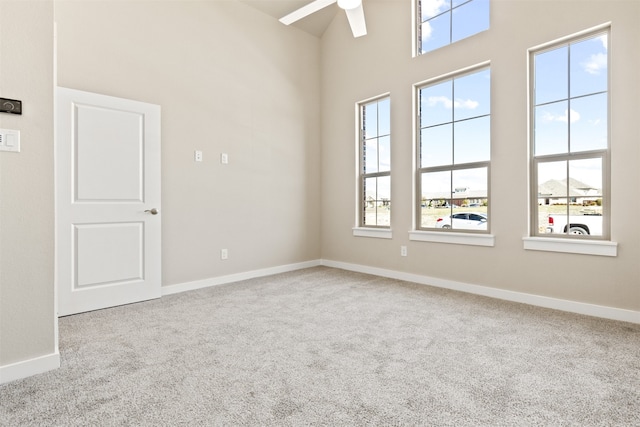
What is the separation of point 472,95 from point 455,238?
62.2 inches

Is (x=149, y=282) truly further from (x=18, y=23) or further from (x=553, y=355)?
(x=553, y=355)

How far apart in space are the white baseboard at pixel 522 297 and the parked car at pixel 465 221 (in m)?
0.62

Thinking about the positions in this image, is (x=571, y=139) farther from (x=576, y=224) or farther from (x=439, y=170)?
(x=439, y=170)

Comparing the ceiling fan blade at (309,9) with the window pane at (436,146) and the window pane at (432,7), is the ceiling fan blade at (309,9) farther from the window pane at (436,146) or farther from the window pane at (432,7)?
the window pane at (436,146)

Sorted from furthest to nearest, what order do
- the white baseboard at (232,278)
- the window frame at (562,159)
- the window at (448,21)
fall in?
the white baseboard at (232,278) < the window at (448,21) < the window frame at (562,159)

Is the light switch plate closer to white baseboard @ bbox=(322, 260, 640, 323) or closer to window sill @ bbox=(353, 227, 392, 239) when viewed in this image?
window sill @ bbox=(353, 227, 392, 239)

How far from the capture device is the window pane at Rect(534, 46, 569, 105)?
3.08 meters

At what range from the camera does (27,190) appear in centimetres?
188

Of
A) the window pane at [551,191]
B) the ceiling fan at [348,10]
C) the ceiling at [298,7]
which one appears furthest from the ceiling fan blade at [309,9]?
the window pane at [551,191]

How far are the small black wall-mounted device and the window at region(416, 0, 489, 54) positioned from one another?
3.89 meters

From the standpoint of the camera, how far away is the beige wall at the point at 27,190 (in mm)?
1819

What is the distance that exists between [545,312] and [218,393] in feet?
9.13

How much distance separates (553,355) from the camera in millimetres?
2107

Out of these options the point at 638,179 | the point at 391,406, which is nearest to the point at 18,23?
the point at 391,406
